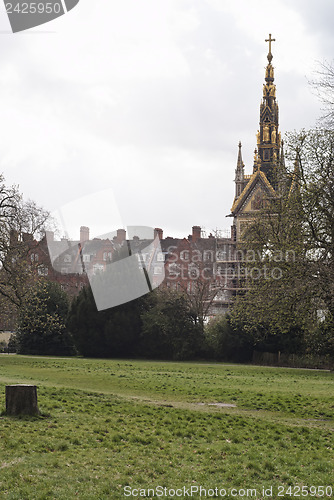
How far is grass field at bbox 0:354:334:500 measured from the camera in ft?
33.3

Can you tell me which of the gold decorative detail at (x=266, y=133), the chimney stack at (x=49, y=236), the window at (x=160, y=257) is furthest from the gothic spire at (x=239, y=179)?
the chimney stack at (x=49, y=236)

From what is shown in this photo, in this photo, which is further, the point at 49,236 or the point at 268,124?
the point at 268,124

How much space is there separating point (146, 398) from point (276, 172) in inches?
744

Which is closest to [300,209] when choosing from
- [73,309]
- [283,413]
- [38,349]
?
[283,413]

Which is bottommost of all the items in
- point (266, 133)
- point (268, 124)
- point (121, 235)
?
point (121, 235)

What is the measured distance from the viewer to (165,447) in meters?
13.0

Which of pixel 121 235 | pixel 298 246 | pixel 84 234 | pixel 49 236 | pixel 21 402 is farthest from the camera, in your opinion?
pixel 84 234

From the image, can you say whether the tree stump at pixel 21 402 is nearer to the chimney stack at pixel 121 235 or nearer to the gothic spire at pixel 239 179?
the gothic spire at pixel 239 179

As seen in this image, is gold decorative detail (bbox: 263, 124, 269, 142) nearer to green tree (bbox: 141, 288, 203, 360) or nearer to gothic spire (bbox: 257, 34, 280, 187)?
gothic spire (bbox: 257, 34, 280, 187)

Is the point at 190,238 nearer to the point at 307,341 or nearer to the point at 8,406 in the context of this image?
the point at 307,341

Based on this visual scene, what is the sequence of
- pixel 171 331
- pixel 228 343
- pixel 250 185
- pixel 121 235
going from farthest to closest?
pixel 121 235
pixel 250 185
pixel 171 331
pixel 228 343

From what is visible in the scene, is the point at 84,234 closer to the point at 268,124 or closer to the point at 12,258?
the point at 268,124

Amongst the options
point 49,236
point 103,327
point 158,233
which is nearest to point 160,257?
point 158,233

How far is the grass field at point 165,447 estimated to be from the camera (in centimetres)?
1015
